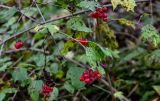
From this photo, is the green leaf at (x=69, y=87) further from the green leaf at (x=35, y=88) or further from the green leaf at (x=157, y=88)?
the green leaf at (x=157, y=88)

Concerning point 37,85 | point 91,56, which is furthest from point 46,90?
point 91,56

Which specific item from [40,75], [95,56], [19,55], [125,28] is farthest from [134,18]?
[95,56]

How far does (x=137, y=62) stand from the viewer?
3.43 metres

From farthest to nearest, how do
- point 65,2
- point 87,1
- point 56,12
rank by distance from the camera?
1. point 56,12
2. point 65,2
3. point 87,1

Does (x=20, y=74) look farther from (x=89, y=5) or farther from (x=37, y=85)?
(x=89, y=5)

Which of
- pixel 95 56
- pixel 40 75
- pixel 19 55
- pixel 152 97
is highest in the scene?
pixel 95 56

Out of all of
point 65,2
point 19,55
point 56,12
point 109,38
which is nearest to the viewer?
point 65,2

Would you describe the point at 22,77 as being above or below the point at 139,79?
above

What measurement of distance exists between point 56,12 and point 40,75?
1.76 metres

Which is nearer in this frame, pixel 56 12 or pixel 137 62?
pixel 137 62

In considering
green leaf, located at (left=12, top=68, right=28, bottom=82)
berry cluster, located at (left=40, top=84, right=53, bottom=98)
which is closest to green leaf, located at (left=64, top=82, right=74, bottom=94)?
berry cluster, located at (left=40, top=84, right=53, bottom=98)

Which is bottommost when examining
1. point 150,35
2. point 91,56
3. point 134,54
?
point 134,54

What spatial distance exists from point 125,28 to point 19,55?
1.44 meters

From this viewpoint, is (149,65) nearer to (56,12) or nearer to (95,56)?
(56,12)
